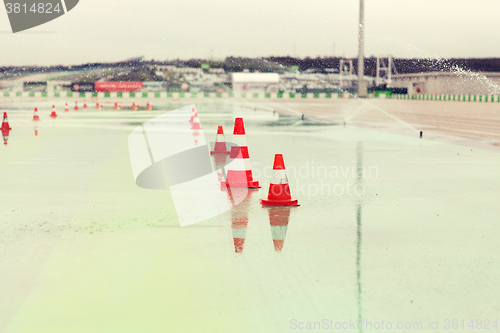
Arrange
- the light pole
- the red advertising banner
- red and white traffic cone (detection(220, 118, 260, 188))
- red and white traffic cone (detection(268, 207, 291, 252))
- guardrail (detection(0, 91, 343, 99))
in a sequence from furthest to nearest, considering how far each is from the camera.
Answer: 1. the red advertising banner
2. guardrail (detection(0, 91, 343, 99))
3. the light pole
4. red and white traffic cone (detection(220, 118, 260, 188))
5. red and white traffic cone (detection(268, 207, 291, 252))

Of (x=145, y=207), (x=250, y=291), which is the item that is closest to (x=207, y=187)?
(x=145, y=207)

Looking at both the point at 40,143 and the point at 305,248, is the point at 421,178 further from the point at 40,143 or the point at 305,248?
the point at 40,143

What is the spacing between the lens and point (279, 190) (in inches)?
316

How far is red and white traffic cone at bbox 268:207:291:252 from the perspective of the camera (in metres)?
6.11

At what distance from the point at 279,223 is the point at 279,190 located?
106cm

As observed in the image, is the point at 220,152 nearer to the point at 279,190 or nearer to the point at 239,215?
the point at 279,190

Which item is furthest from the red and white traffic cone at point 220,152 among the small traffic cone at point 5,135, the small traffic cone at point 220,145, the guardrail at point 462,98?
the guardrail at point 462,98

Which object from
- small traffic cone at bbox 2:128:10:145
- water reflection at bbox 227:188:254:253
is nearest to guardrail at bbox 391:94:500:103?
small traffic cone at bbox 2:128:10:145

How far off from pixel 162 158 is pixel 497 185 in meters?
6.27

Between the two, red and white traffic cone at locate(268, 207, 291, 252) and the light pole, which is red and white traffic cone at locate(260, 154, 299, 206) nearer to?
red and white traffic cone at locate(268, 207, 291, 252)

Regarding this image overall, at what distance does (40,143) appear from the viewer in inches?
663

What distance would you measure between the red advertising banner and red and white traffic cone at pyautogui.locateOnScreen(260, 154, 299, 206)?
7785 cm

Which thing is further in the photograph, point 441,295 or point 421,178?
point 421,178

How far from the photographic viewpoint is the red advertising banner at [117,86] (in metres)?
84.2
